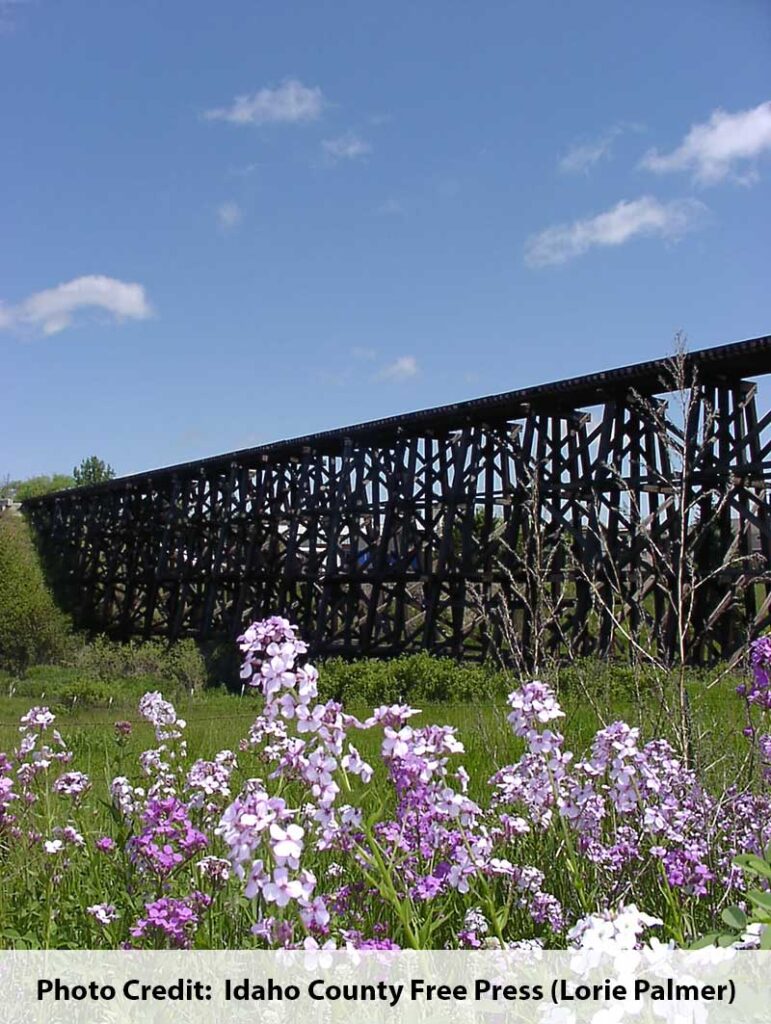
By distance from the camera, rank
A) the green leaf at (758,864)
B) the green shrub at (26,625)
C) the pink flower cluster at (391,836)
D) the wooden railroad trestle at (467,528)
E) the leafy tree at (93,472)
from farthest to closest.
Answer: the leafy tree at (93,472)
the green shrub at (26,625)
the wooden railroad trestle at (467,528)
the pink flower cluster at (391,836)
the green leaf at (758,864)

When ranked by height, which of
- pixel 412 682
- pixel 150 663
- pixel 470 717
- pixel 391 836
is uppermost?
pixel 391 836

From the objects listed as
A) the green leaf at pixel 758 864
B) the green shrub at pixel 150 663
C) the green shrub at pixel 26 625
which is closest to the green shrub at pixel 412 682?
the green shrub at pixel 150 663

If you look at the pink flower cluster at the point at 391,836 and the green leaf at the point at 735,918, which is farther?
the pink flower cluster at the point at 391,836

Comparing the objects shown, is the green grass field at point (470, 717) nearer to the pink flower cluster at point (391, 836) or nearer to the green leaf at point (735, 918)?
the pink flower cluster at point (391, 836)

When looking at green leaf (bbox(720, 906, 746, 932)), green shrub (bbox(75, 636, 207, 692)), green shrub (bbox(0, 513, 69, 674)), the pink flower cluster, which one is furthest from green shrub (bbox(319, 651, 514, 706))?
green shrub (bbox(0, 513, 69, 674))

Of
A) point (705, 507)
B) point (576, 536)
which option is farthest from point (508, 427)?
point (705, 507)

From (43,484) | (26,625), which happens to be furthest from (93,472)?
(26,625)

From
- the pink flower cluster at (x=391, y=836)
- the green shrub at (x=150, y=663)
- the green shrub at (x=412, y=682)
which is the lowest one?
the green shrub at (x=150, y=663)

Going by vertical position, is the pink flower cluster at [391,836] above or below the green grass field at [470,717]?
above

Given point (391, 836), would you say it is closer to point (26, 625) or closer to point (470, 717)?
point (470, 717)

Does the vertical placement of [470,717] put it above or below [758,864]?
below

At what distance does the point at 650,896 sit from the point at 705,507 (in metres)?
10.3

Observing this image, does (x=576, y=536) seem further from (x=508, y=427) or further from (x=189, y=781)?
(x=189, y=781)

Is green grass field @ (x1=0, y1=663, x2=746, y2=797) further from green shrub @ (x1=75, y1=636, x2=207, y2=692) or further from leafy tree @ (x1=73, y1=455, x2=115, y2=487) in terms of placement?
leafy tree @ (x1=73, y1=455, x2=115, y2=487)
